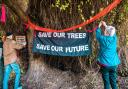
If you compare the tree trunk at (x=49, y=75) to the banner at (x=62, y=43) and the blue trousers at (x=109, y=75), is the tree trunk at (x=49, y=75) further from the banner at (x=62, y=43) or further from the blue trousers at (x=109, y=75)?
the blue trousers at (x=109, y=75)

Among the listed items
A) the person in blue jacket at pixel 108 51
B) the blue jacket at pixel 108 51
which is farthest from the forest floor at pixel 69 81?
the blue jacket at pixel 108 51

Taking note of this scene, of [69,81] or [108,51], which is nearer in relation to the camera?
[108,51]

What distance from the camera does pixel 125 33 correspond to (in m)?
9.33

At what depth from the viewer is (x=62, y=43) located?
8312 millimetres

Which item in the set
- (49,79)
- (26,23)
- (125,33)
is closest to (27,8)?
(26,23)

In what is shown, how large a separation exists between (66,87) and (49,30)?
1.41 meters

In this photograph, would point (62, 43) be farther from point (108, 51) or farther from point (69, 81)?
point (108, 51)

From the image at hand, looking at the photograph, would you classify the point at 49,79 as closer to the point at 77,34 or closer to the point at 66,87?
the point at 66,87

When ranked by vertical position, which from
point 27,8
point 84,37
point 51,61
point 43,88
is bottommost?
point 43,88

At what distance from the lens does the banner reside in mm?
8180

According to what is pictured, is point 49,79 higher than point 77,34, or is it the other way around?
point 77,34

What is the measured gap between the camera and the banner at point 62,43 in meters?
8.18

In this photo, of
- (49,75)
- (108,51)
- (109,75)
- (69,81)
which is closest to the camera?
(108,51)

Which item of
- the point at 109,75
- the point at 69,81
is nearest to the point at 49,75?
the point at 69,81
